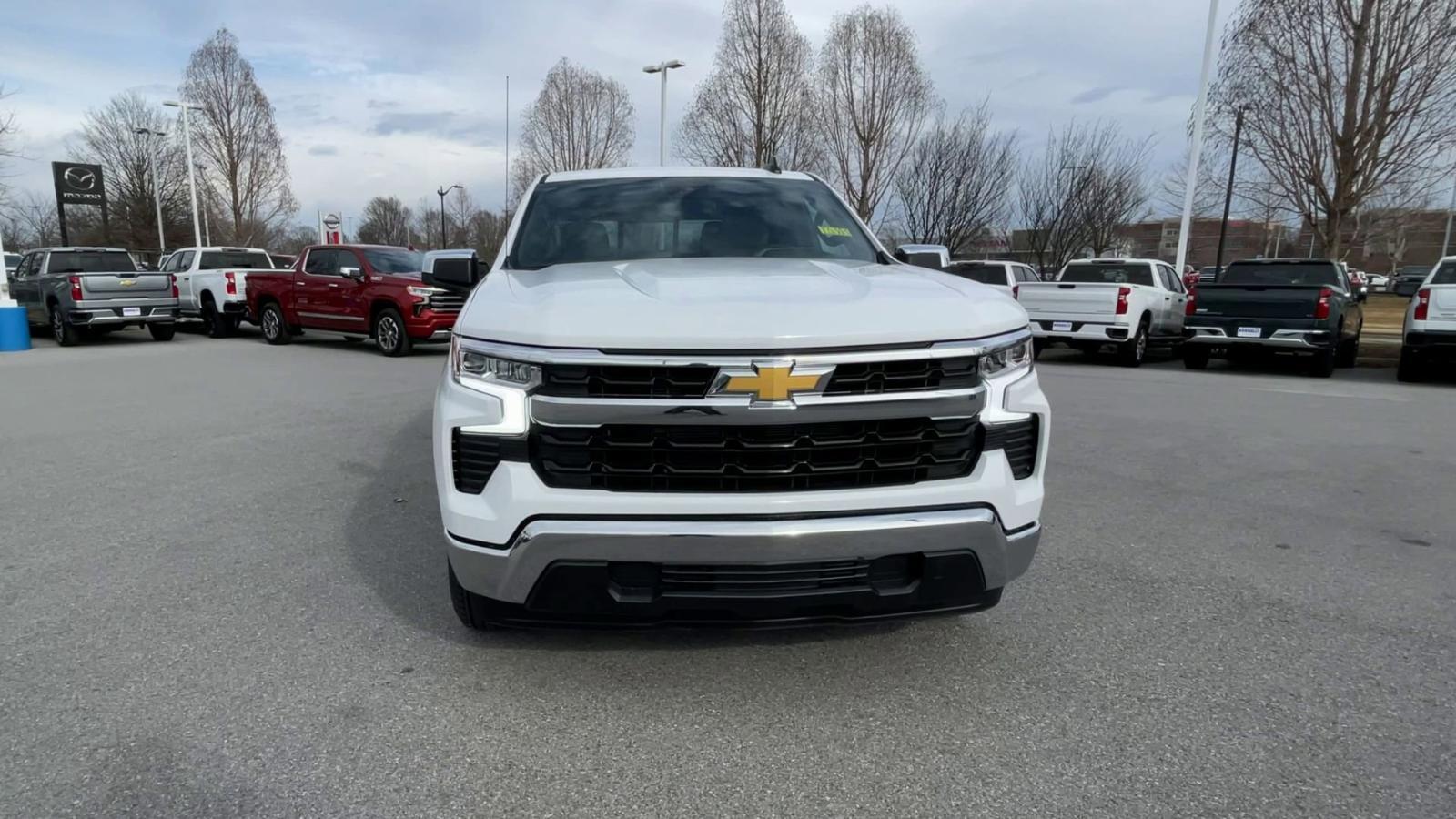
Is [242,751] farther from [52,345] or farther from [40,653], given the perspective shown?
[52,345]

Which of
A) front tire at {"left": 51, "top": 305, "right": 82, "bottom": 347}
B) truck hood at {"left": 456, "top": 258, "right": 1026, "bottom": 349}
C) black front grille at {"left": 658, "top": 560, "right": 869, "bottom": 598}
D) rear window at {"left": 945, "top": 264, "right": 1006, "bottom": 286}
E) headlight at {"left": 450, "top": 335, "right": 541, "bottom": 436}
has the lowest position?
front tire at {"left": 51, "top": 305, "right": 82, "bottom": 347}

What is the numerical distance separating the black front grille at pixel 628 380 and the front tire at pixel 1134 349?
→ 43.4 ft

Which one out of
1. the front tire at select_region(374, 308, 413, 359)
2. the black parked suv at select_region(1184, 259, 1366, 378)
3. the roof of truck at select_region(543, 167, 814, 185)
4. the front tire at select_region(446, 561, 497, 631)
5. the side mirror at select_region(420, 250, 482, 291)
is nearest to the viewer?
the front tire at select_region(446, 561, 497, 631)

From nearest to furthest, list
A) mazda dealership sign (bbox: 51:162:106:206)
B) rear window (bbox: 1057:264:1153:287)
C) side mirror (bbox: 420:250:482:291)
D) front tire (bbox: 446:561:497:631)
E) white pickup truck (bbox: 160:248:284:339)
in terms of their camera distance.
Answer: front tire (bbox: 446:561:497:631) → side mirror (bbox: 420:250:482:291) → rear window (bbox: 1057:264:1153:287) → white pickup truck (bbox: 160:248:284:339) → mazda dealership sign (bbox: 51:162:106:206)

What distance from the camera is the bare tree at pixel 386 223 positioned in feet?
243

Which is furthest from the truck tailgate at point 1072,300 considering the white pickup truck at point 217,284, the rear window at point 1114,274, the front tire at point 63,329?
the front tire at point 63,329

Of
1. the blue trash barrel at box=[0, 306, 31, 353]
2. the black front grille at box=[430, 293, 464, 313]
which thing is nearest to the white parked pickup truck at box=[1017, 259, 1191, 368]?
the black front grille at box=[430, 293, 464, 313]

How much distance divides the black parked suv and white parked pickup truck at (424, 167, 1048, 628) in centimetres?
1170

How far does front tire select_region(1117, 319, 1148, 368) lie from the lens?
45.6 ft

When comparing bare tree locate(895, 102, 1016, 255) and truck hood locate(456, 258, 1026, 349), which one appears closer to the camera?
truck hood locate(456, 258, 1026, 349)

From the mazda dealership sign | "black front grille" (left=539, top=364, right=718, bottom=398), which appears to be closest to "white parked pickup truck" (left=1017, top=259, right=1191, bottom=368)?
"black front grille" (left=539, top=364, right=718, bottom=398)

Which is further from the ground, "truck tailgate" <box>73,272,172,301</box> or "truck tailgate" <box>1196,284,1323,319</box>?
"truck tailgate" <box>1196,284,1323,319</box>

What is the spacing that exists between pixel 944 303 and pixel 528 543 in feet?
4.85

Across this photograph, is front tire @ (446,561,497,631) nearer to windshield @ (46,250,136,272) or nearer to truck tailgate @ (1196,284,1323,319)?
truck tailgate @ (1196,284,1323,319)
